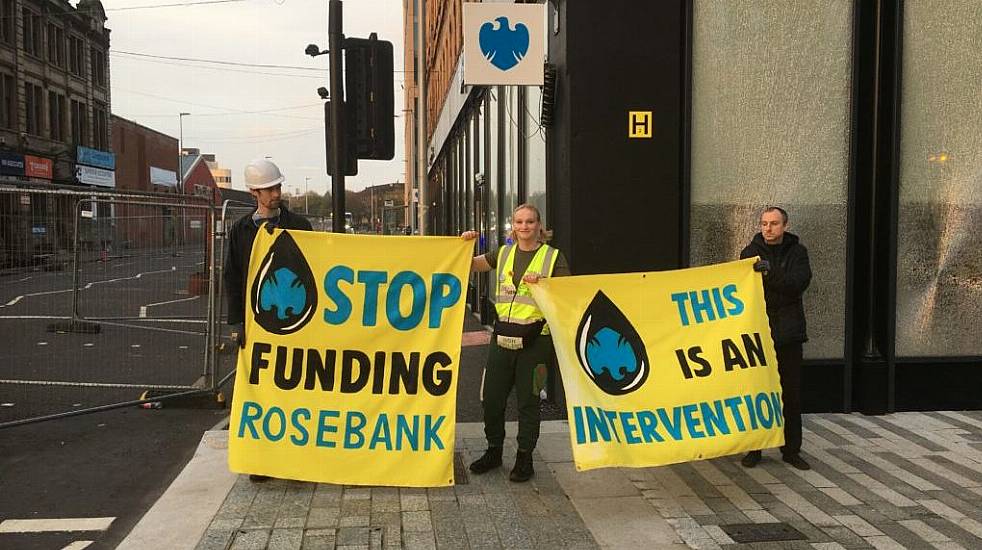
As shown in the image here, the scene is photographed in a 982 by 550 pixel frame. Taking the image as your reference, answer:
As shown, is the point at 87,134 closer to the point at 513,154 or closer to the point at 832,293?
the point at 513,154

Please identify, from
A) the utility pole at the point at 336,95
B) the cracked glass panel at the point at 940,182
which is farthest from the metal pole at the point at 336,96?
the cracked glass panel at the point at 940,182

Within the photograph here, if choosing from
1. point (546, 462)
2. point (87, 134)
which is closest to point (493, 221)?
point (546, 462)

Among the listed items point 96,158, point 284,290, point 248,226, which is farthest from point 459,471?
point 96,158

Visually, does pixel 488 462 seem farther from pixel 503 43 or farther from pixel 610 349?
pixel 503 43

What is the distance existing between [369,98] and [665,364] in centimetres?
296

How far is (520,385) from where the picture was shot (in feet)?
16.4

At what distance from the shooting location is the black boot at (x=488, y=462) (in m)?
5.10

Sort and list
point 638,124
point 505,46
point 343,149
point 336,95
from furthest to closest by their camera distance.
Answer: point 505,46, point 638,124, point 343,149, point 336,95

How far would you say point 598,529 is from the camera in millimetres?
4227

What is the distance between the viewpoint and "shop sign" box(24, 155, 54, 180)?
40.4 meters

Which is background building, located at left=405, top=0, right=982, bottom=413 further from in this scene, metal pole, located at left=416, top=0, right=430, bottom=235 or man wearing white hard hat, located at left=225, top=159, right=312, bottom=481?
metal pole, located at left=416, top=0, right=430, bottom=235

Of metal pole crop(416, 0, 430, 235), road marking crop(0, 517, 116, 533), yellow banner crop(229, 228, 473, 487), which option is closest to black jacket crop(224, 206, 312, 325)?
yellow banner crop(229, 228, 473, 487)

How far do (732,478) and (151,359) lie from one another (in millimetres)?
7046

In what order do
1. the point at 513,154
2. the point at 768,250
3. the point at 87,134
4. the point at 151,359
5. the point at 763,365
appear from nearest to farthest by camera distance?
the point at 763,365 < the point at 768,250 < the point at 151,359 < the point at 513,154 < the point at 87,134
